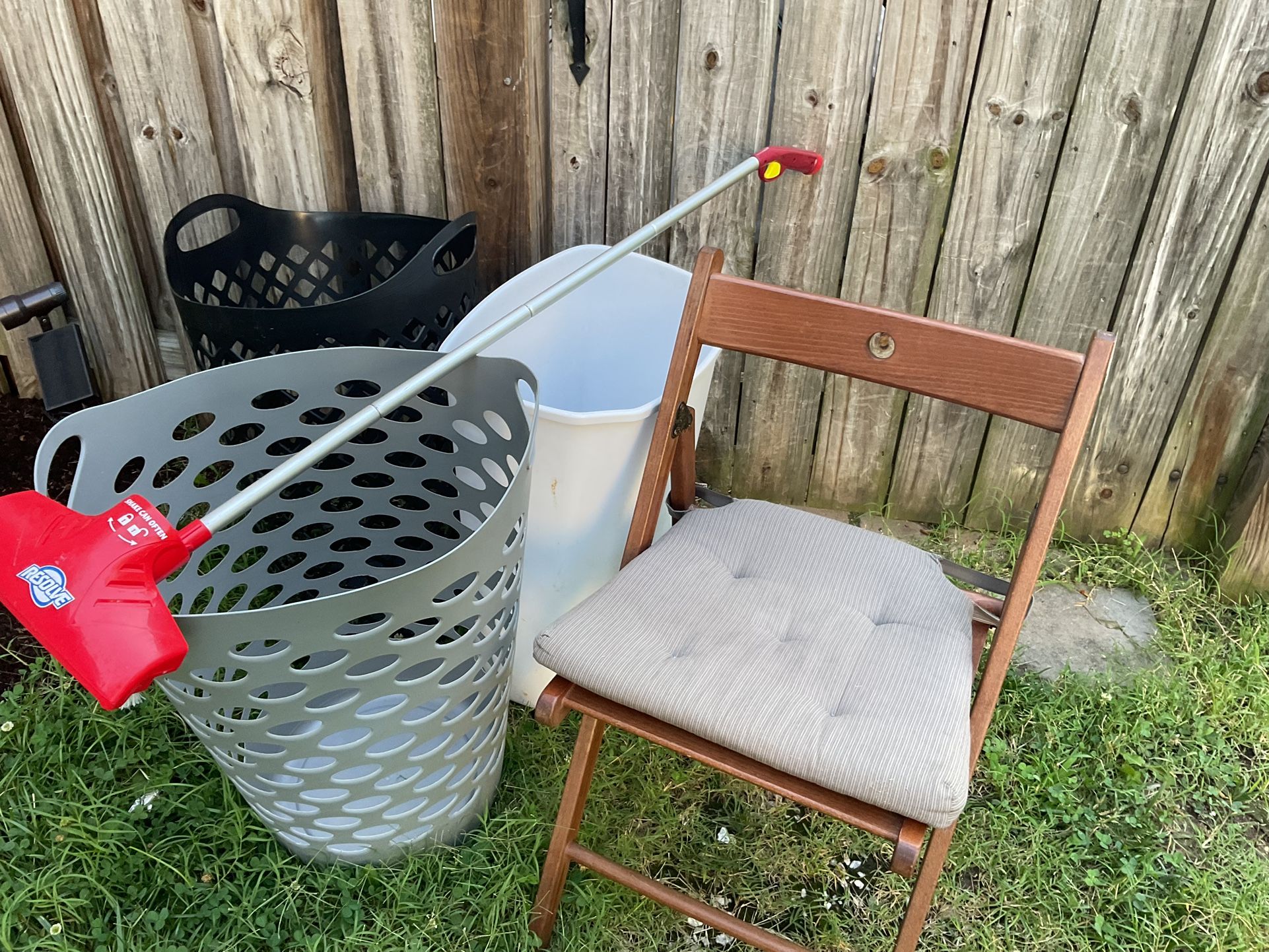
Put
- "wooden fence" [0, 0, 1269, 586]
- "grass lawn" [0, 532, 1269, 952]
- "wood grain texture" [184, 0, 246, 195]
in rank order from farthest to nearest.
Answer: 1. "wood grain texture" [184, 0, 246, 195]
2. "wooden fence" [0, 0, 1269, 586]
3. "grass lawn" [0, 532, 1269, 952]

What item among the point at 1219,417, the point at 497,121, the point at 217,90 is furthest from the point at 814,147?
the point at 217,90

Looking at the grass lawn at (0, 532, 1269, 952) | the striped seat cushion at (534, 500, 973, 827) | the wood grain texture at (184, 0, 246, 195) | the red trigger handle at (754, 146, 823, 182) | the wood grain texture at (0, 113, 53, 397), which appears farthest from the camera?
the wood grain texture at (0, 113, 53, 397)

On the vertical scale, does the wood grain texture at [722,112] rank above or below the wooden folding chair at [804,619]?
above

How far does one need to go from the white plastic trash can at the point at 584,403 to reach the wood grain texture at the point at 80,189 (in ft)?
3.60

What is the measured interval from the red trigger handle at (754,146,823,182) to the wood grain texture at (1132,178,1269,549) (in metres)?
0.92

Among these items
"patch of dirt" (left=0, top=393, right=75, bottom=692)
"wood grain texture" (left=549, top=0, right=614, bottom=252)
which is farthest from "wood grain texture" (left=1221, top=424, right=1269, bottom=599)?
"patch of dirt" (left=0, top=393, right=75, bottom=692)

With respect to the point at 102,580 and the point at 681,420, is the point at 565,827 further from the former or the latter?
the point at 102,580

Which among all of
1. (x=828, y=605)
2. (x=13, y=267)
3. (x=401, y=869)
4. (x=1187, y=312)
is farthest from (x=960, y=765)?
(x=13, y=267)

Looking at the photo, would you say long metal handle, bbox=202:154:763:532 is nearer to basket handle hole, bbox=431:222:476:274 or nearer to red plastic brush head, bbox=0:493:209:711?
red plastic brush head, bbox=0:493:209:711

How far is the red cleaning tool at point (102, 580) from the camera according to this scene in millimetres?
945

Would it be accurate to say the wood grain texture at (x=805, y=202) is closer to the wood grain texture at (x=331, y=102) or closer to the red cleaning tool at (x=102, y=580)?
the wood grain texture at (x=331, y=102)

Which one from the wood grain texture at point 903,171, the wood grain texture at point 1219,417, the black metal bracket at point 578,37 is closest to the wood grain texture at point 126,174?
the black metal bracket at point 578,37

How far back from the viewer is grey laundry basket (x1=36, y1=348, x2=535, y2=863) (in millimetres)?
1197

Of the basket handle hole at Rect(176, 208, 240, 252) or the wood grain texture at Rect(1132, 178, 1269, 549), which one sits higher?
the basket handle hole at Rect(176, 208, 240, 252)
